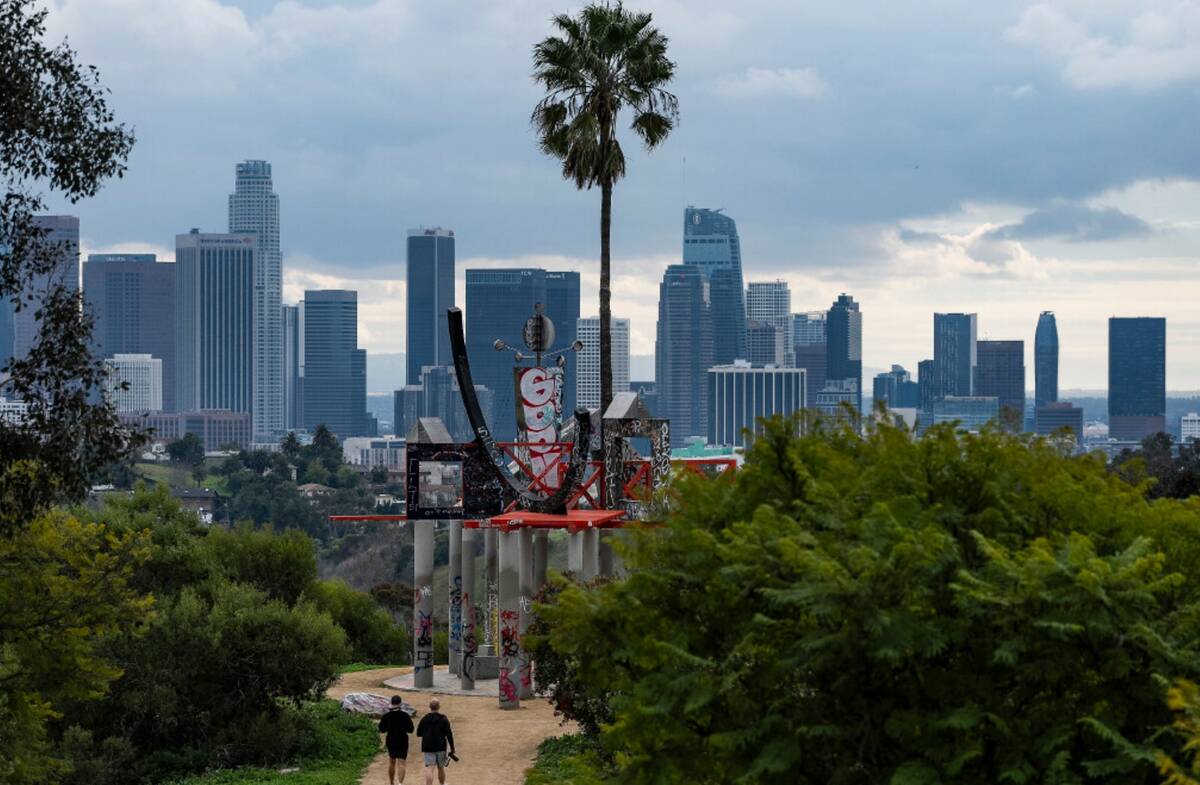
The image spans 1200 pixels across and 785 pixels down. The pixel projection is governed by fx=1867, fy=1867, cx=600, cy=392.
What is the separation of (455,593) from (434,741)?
36.7 feet

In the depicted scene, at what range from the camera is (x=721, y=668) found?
13.1 metres

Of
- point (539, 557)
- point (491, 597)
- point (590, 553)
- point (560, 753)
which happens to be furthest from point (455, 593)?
point (560, 753)

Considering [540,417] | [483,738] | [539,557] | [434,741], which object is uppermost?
[540,417]

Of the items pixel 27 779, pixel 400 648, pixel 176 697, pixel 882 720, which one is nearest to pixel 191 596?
pixel 176 697

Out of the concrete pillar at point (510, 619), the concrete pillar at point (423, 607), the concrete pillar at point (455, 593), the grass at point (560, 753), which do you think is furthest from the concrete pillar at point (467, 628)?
the grass at point (560, 753)

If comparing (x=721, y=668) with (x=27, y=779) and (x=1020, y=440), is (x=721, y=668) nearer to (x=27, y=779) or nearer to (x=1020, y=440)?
(x=1020, y=440)

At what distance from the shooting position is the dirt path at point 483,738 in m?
27.1

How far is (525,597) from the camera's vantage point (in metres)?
32.7

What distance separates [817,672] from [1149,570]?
2342 millimetres

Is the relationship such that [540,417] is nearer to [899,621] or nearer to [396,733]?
[396,733]

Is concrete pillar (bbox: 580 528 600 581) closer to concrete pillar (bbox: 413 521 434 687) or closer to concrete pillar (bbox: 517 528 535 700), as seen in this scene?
concrete pillar (bbox: 517 528 535 700)

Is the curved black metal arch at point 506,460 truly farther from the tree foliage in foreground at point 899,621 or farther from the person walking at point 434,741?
the tree foliage in foreground at point 899,621

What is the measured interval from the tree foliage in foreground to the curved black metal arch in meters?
18.6

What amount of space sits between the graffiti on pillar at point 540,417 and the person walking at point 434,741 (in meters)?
10.7
